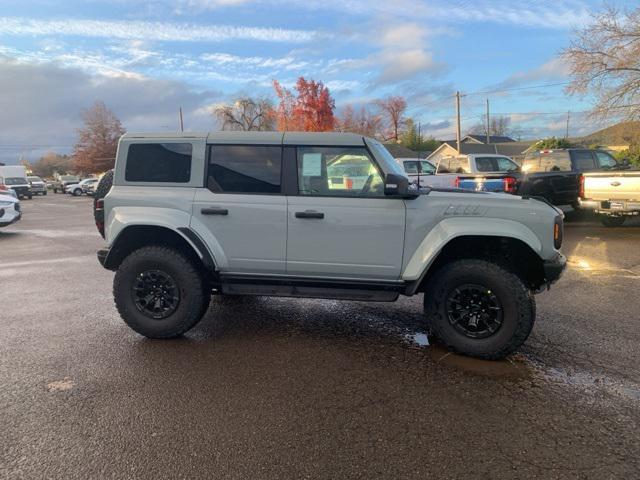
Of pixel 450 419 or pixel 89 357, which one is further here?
pixel 89 357

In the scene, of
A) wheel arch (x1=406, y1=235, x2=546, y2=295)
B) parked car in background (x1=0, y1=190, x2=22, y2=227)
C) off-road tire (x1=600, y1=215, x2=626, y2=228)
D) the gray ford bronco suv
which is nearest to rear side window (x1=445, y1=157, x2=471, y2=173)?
off-road tire (x1=600, y1=215, x2=626, y2=228)

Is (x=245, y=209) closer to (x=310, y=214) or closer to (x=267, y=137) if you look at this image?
(x=310, y=214)

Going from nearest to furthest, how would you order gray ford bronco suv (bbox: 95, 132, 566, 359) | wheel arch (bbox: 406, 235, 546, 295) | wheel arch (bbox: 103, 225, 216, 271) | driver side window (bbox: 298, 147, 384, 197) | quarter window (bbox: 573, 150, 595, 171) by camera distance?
gray ford bronco suv (bbox: 95, 132, 566, 359)
wheel arch (bbox: 406, 235, 546, 295)
driver side window (bbox: 298, 147, 384, 197)
wheel arch (bbox: 103, 225, 216, 271)
quarter window (bbox: 573, 150, 595, 171)

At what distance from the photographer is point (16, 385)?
3.63 m

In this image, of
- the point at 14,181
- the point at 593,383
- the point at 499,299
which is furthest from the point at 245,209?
the point at 14,181

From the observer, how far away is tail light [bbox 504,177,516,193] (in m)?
12.3

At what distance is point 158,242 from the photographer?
15.4 ft

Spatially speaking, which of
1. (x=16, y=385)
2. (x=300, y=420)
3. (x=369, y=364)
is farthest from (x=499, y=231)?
(x=16, y=385)

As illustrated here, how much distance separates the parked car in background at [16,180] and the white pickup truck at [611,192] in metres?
40.1

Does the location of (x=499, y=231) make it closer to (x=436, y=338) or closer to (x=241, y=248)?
(x=436, y=338)

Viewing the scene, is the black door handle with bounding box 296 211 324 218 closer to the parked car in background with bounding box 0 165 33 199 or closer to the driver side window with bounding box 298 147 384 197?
the driver side window with bounding box 298 147 384 197

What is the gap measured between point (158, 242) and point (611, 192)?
1070 cm

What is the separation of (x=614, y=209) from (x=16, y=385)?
12.0 metres

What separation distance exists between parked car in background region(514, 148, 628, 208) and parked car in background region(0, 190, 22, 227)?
14.2m
